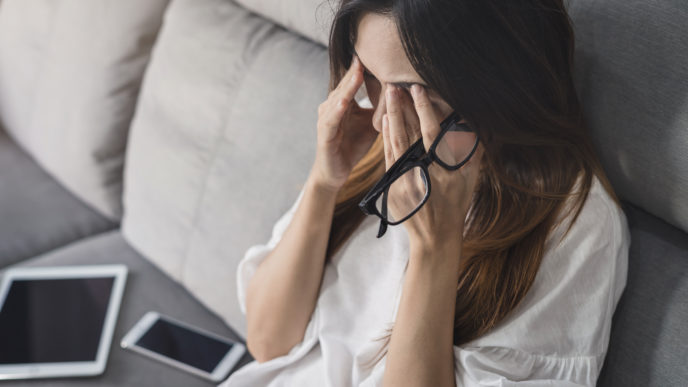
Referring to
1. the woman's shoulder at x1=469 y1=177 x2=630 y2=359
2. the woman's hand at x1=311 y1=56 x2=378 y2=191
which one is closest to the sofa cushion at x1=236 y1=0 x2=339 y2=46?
the woman's hand at x1=311 y1=56 x2=378 y2=191

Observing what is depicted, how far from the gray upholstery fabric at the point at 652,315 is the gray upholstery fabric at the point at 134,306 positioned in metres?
0.64

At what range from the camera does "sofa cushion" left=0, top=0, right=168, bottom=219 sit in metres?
1.45

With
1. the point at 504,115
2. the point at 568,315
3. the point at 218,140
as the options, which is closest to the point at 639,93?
the point at 504,115

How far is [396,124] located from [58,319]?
0.80 metres

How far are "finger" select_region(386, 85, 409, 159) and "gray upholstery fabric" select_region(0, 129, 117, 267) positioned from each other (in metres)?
1.03

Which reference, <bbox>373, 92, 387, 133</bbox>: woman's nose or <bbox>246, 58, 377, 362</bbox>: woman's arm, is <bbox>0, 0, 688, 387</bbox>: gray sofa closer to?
<bbox>246, 58, 377, 362</bbox>: woman's arm

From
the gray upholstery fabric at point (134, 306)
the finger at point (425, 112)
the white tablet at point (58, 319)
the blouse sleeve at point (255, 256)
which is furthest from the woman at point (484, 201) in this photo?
the white tablet at point (58, 319)

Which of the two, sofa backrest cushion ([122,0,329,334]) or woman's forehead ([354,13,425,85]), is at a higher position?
woman's forehead ([354,13,425,85])

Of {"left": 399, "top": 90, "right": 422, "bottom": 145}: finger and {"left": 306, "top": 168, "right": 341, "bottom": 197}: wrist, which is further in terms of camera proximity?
{"left": 306, "top": 168, "right": 341, "bottom": 197}: wrist

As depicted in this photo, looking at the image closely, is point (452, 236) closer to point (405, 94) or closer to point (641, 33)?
point (405, 94)

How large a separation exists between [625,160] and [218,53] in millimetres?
781

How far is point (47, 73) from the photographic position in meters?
1.60

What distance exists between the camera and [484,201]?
2.74 ft

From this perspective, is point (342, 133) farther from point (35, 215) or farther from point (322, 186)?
point (35, 215)
